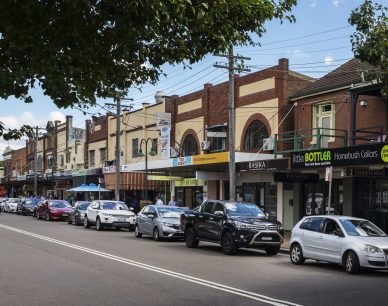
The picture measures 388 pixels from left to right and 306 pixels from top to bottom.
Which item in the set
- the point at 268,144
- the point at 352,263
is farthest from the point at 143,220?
the point at 352,263

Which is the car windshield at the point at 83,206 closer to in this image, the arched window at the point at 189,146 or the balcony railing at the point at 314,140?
the arched window at the point at 189,146

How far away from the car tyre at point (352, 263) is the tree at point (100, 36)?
8.42 m

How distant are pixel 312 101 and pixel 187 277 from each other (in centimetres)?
1600

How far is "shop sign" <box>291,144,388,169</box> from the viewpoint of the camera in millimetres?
18266

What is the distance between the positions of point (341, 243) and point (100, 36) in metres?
9.81

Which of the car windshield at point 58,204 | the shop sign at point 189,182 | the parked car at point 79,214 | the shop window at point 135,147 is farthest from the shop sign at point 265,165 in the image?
the shop window at point 135,147

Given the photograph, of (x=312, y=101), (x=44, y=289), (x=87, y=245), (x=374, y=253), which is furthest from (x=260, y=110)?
(x=44, y=289)

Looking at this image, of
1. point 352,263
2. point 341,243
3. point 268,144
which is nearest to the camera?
point 352,263

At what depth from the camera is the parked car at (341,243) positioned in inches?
547

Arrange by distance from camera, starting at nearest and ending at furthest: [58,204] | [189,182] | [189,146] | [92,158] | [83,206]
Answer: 1. [83,206]
2. [189,182]
3. [189,146]
4. [58,204]
5. [92,158]

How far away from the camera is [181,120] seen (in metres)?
37.8

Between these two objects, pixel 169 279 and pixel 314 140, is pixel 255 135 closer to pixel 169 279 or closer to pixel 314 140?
pixel 314 140

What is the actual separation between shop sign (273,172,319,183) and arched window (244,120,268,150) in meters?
5.84

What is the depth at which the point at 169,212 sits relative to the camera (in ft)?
78.5
